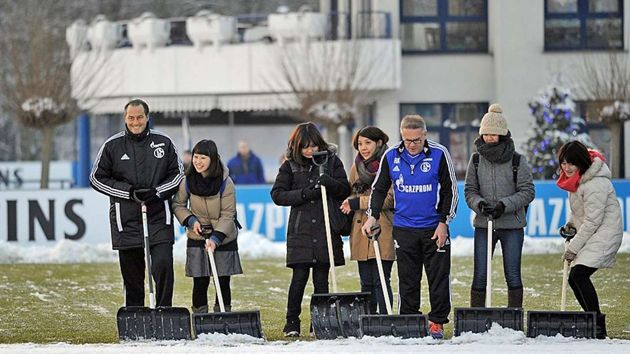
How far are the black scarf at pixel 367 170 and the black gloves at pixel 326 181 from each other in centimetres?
38

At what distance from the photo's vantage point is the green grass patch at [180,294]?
13.2m

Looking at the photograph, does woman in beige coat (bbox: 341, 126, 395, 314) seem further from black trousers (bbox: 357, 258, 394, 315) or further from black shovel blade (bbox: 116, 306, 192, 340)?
black shovel blade (bbox: 116, 306, 192, 340)

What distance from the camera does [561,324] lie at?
11.4m

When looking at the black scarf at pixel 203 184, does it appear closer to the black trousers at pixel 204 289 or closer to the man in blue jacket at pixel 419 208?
the black trousers at pixel 204 289

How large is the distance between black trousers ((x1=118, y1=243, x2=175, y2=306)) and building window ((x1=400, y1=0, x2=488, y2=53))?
2354cm

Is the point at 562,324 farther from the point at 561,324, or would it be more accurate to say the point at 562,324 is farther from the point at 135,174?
the point at 135,174

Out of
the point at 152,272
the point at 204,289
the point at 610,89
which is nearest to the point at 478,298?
the point at 204,289

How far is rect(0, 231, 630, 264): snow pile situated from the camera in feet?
68.6

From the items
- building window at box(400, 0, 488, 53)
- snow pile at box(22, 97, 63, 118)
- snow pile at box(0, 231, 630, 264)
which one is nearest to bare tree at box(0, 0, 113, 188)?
snow pile at box(22, 97, 63, 118)

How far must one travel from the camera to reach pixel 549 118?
30.6 m

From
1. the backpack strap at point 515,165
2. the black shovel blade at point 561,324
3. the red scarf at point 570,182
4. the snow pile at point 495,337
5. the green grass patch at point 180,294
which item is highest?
the backpack strap at point 515,165

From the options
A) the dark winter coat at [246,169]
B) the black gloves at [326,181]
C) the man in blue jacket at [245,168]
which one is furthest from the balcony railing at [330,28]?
the black gloves at [326,181]

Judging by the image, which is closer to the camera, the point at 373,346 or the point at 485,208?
the point at 373,346

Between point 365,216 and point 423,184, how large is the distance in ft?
2.99
